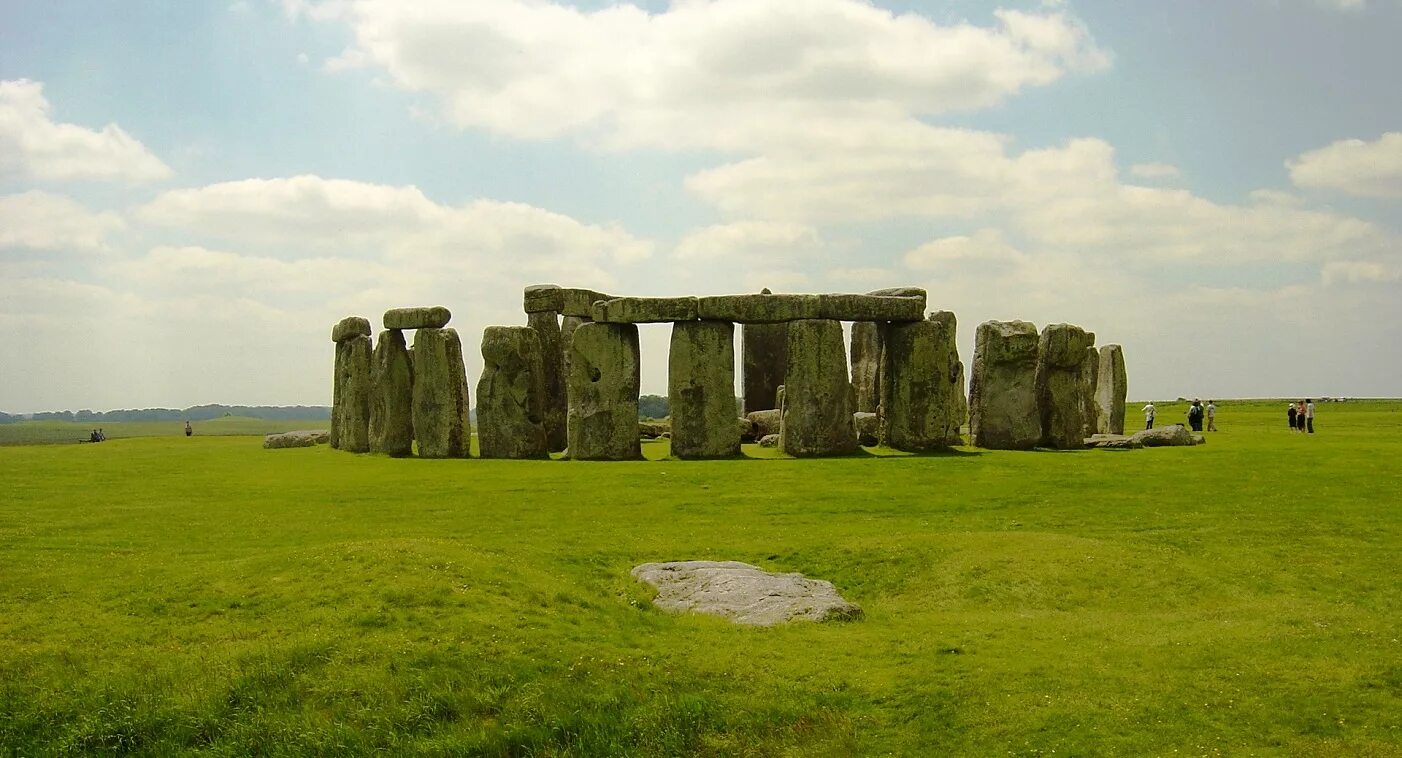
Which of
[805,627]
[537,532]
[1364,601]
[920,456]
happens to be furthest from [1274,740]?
[920,456]

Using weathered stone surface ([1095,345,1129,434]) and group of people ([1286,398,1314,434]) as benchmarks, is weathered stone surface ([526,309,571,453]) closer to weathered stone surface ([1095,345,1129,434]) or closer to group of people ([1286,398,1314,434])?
weathered stone surface ([1095,345,1129,434])

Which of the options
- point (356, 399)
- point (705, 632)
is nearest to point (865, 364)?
point (356, 399)

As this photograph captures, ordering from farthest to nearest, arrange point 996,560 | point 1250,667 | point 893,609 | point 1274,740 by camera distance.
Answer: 1. point 996,560
2. point 893,609
3. point 1250,667
4. point 1274,740

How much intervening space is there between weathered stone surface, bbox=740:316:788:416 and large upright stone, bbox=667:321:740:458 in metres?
11.2

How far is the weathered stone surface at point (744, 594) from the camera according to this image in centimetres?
1466

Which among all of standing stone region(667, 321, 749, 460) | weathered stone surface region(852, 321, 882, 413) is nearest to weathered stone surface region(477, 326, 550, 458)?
standing stone region(667, 321, 749, 460)

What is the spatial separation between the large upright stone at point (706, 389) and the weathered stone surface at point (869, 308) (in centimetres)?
270

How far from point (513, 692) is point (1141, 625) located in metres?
7.56

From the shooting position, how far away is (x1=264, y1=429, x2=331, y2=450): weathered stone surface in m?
43.5

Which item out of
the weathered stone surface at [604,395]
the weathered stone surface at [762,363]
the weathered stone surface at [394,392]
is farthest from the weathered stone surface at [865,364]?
the weathered stone surface at [394,392]

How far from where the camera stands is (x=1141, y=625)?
14234 millimetres

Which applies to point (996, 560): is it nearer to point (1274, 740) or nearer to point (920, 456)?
point (1274, 740)

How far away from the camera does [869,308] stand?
31.6m

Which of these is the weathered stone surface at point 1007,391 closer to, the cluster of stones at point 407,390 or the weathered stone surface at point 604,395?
the weathered stone surface at point 604,395
